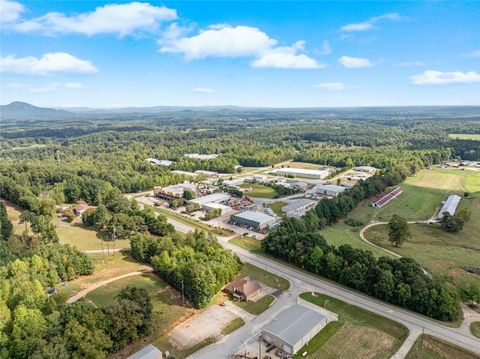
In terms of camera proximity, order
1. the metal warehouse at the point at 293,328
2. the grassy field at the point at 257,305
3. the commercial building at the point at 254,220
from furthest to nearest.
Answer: the commercial building at the point at 254,220, the grassy field at the point at 257,305, the metal warehouse at the point at 293,328

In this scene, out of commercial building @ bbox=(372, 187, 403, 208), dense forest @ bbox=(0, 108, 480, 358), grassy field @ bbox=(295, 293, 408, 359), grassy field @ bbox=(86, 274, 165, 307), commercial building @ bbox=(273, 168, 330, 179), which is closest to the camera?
dense forest @ bbox=(0, 108, 480, 358)

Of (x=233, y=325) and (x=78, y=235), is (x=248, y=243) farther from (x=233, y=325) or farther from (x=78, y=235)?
(x=78, y=235)

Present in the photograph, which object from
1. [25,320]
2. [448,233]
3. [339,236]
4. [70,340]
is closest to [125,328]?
[70,340]

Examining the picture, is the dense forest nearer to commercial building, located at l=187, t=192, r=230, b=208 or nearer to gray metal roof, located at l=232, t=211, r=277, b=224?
gray metal roof, located at l=232, t=211, r=277, b=224

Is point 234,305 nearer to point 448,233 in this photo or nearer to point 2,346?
point 2,346

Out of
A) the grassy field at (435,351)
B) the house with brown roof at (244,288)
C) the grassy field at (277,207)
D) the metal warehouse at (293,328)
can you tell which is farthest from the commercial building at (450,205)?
the metal warehouse at (293,328)

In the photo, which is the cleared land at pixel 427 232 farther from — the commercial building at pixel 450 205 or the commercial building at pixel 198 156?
the commercial building at pixel 198 156

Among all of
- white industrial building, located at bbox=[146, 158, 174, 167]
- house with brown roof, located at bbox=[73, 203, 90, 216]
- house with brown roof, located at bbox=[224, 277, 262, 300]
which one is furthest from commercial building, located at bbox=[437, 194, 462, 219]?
white industrial building, located at bbox=[146, 158, 174, 167]
